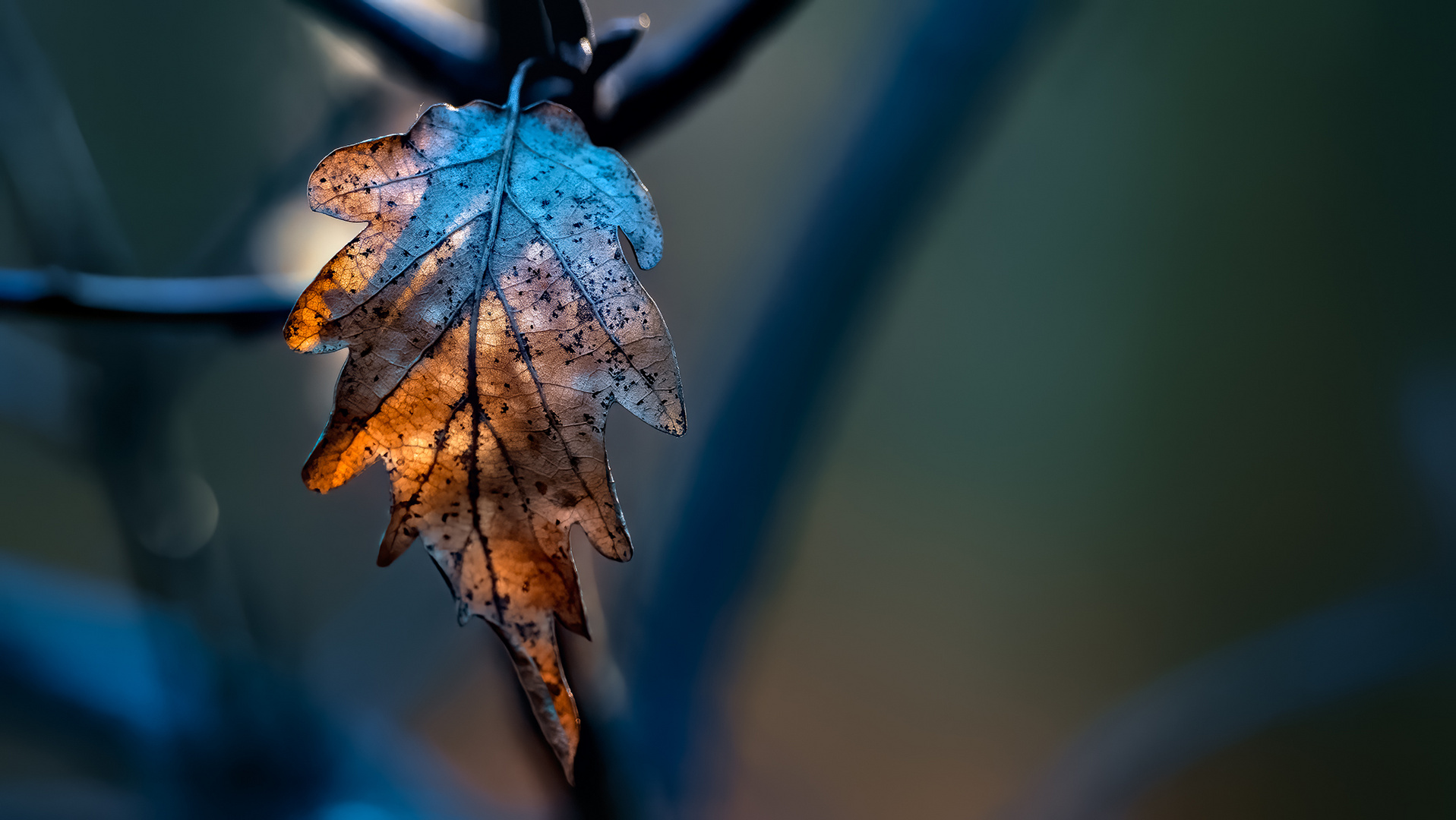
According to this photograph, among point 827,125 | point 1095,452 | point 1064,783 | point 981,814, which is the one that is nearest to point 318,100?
point 827,125

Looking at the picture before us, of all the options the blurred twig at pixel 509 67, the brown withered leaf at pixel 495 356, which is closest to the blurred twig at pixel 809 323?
the blurred twig at pixel 509 67

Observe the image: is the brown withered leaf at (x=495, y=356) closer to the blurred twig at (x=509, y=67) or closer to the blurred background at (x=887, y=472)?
the blurred twig at (x=509, y=67)

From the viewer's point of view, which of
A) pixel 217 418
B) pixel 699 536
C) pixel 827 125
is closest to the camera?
pixel 699 536

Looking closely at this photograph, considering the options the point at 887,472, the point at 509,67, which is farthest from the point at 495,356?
the point at 887,472

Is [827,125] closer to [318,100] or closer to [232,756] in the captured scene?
[318,100]

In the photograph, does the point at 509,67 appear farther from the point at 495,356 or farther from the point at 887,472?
the point at 887,472
